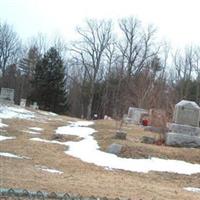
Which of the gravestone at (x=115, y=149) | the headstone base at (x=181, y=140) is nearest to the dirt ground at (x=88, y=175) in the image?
the gravestone at (x=115, y=149)

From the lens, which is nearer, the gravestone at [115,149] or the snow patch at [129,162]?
the snow patch at [129,162]

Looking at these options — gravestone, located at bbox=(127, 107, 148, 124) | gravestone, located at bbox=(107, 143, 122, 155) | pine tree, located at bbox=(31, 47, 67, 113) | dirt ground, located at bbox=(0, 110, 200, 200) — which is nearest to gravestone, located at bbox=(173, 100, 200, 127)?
dirt ground, located at bbox=(0, 110, 200, 200)

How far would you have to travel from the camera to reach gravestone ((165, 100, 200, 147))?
22109 millimetres

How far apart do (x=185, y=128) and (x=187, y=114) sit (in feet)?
2.72

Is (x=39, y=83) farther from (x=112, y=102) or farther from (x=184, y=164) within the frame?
(x=184, y=164)

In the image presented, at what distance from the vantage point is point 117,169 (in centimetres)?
1639

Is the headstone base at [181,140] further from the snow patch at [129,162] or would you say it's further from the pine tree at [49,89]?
the pine tree at [49,89]

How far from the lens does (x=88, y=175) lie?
13.8m

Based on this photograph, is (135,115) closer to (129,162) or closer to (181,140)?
(181,140)

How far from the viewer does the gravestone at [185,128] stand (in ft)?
72.5

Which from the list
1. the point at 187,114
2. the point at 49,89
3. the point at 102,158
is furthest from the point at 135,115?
the point at 102,158

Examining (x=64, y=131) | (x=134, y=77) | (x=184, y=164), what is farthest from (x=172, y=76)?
(x=184, y=164)

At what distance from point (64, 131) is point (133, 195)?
15551 mm

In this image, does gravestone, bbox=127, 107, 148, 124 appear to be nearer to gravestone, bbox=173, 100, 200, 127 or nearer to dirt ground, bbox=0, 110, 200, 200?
dirt ground, bbox=0, 110, 200, 200
